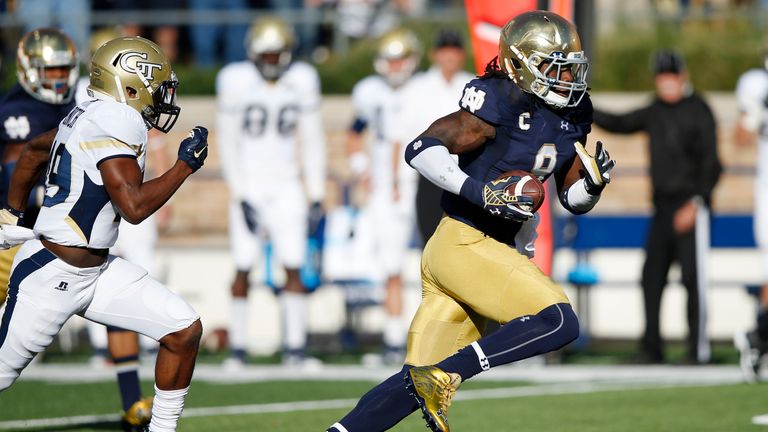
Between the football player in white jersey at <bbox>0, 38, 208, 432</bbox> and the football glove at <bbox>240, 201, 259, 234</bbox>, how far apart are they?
4063mm

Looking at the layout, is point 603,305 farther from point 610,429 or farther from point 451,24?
point 451,24

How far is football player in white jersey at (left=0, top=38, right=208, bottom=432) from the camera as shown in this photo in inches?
220

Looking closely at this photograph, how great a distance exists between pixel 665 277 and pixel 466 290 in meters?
4.95

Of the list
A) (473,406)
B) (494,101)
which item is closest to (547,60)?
(494,101)

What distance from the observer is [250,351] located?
449 inches

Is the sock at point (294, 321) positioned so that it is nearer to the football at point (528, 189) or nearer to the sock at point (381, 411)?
the sock at point (381, 411)

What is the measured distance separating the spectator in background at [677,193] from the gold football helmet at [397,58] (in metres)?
1.42

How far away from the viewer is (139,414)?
668cm

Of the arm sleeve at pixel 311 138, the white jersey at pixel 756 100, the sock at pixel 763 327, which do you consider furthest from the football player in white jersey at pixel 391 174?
the sock at pixel 763 327

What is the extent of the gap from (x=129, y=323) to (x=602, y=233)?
630 centimetres

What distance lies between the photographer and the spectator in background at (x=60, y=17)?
16141 mm

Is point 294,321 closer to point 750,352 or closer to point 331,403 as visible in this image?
point 331,403

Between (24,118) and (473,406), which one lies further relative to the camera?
(473,406)

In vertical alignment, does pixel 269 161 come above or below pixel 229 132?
below
